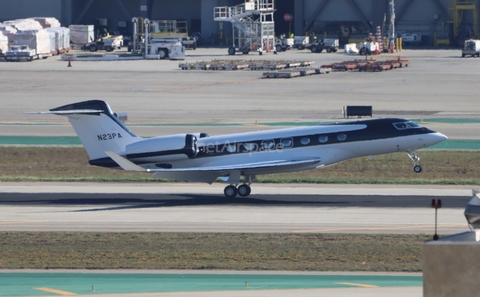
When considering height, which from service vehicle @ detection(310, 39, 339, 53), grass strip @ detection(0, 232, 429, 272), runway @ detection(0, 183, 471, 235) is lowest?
grass strip @ detection(0, 232, 429, 272)

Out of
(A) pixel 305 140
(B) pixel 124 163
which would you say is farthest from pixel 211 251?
(A) pixel 305 140

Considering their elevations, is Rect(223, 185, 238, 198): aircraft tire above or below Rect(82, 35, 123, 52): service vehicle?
below

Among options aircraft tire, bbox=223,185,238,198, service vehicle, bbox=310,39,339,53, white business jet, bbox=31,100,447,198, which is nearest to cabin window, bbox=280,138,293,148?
white business jet, bbox=31,100,447,198

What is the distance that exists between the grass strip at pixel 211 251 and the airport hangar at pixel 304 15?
107 metres

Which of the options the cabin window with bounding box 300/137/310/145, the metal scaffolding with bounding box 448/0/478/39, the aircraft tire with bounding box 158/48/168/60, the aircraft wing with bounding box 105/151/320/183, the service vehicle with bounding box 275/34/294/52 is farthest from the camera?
the metal scaffolding with bounding box 448/0/478/39

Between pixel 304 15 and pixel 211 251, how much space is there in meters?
117

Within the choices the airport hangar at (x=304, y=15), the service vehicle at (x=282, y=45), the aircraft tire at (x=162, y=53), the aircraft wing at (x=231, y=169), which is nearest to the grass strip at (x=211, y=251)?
the aircraft wing at (x=231, y=169)

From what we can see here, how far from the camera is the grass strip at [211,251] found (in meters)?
27.1

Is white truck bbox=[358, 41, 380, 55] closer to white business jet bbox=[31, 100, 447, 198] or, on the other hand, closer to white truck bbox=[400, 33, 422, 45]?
white truck bbox=[400, 33, 422, 45]

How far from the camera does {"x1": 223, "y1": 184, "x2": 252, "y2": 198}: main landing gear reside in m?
38.5

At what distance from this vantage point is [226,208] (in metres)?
36.3

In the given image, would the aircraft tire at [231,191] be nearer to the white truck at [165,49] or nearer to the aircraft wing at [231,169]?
the aircraft wing at [231,169]

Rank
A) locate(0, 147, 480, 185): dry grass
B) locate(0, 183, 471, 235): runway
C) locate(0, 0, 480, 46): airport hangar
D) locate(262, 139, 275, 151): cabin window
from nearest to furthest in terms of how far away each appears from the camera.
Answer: locate(0, 183, 471, 235): runway < locate(262, 139, 275, 151): cabin window < locate(0, 147, 480, 185): dry grass < locate(0, 0, 480, 46): airport hangar

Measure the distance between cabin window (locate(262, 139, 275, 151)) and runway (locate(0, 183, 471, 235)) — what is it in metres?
2.20
